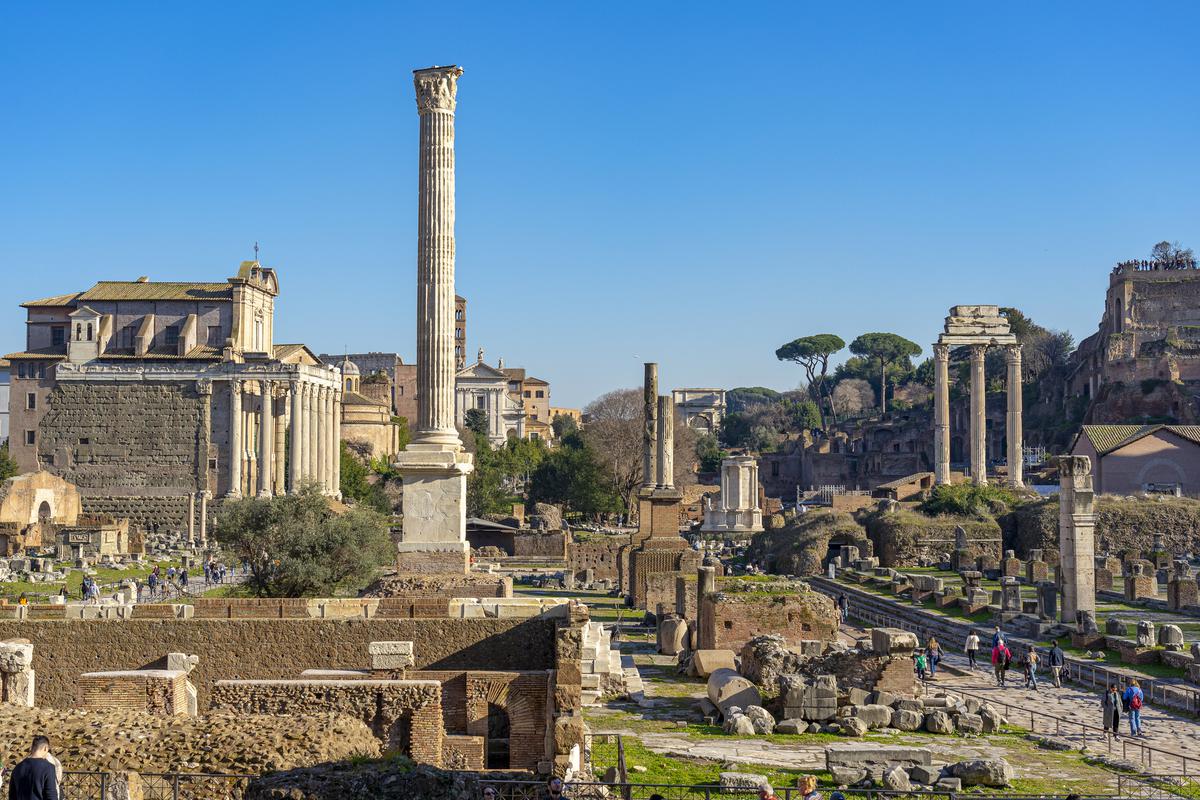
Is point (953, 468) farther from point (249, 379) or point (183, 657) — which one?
point (183, 657)

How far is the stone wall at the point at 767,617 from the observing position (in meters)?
24.3

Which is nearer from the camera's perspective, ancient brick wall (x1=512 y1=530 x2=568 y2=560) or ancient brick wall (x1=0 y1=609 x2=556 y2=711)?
ancient brick wall (x1=0 y1=609 x2=556 y2=711)

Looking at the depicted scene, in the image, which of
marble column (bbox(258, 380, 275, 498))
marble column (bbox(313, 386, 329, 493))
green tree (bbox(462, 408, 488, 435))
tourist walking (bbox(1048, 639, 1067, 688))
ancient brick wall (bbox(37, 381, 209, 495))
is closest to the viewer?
tourist walking (bbox(1048, 639, 1067, 688))

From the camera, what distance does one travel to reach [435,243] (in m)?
21.5

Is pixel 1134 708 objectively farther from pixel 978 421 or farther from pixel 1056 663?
pixel 978 421

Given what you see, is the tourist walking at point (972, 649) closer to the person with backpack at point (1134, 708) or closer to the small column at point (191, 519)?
the person with backpack at point (1134, 708)

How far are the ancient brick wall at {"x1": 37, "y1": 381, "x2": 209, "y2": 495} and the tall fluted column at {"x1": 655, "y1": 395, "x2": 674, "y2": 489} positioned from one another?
106 ft

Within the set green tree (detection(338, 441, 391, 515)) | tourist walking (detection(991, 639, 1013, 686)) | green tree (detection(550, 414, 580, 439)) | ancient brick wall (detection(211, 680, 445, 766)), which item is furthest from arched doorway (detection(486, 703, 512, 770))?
green tree (detection(550, 414, 580, 439))

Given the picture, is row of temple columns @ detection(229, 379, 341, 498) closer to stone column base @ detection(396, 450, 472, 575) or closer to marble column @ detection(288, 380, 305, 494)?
marble column @ detection(288, 380, 305, 494)

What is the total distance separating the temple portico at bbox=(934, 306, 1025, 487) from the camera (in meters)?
64.6

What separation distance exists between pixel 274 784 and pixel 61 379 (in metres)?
64.0

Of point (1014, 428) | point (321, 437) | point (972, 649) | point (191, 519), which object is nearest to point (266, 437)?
point (321, 437)

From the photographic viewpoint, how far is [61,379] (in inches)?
2675

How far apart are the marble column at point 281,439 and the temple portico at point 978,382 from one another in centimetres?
3124
